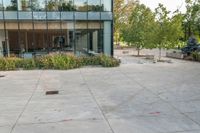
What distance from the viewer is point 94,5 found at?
21.9 meters

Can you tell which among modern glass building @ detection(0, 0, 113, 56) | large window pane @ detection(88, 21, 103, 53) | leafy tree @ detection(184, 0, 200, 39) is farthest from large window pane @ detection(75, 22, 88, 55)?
leafy tree @ detection(184, 0, 200, 39)

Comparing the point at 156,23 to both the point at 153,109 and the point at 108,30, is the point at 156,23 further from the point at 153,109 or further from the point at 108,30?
the point at 153,109

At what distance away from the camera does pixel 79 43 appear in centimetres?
2233

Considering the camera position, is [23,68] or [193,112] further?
[23,68]

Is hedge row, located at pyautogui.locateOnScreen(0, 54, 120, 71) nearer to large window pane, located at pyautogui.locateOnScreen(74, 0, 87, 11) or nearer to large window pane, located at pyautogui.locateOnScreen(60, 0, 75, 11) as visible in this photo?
large window pane, located at pyautogui.locateOnScreen(60, 0, 75, 11)

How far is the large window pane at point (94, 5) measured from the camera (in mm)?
21844

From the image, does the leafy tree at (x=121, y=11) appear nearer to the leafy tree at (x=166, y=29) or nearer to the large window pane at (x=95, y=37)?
the leafy tree at (x=166, y=29)

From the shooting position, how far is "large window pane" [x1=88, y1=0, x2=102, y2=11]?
21.8 metres

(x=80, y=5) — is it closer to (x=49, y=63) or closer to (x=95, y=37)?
(x=95, y=37)

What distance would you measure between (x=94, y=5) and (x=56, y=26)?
3.84 metres

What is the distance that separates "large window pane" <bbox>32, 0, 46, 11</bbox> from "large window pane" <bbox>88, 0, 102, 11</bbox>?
157 inches

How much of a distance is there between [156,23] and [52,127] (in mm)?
19170

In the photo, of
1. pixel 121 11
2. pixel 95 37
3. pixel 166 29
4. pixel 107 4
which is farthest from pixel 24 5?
pixel 121 11

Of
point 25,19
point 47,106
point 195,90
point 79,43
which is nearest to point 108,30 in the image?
point 79,43
